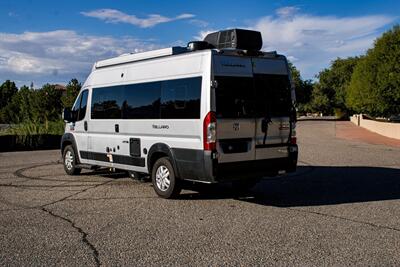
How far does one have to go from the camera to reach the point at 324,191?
989 cm

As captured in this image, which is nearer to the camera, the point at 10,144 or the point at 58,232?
the point at 58,232

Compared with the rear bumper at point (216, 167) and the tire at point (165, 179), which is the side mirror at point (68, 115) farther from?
the rear bumper at point (216, 167)

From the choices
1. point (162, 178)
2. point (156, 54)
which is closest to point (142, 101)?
point (156, 54)

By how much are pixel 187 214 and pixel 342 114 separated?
80476 millimetres

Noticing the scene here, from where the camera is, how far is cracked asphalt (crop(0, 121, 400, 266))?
5543 millimetres

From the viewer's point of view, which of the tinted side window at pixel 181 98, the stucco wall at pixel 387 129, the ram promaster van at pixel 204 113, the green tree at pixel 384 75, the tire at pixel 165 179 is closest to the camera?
the ram promaster van at pixel 204 113

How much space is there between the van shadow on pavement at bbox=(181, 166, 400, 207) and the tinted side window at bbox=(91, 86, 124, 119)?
7.66 ft

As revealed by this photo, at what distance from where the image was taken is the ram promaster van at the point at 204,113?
26.7 feet

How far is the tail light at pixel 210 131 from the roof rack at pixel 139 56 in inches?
63.7

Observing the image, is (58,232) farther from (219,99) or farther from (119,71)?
(119,71)

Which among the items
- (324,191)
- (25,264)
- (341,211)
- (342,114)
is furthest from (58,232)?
(342,114)

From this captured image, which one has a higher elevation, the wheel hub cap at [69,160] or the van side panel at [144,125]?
the van side panel at [144,125]

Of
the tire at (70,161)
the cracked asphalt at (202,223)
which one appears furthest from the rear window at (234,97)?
the tire at (70,161)

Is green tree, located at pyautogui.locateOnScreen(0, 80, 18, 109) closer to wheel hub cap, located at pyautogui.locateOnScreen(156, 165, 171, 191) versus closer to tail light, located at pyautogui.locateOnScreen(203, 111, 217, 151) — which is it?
wheel hub cap, located at pyautogui.locateOnScreen(156, 165, 171, 191)
